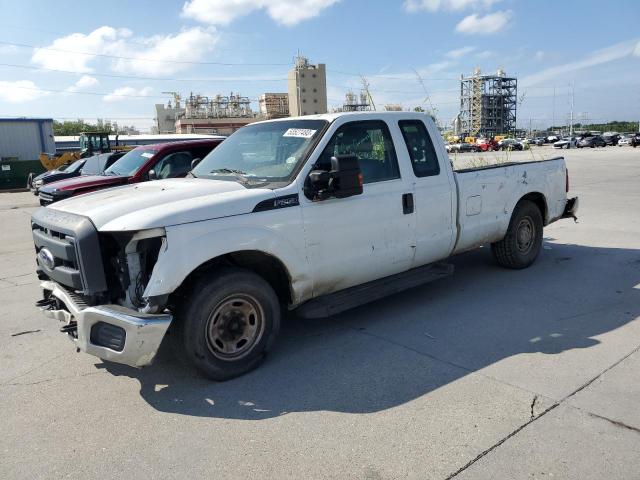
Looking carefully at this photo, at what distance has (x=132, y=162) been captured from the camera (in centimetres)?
1090

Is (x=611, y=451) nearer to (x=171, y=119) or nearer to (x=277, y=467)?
(x=277, y=467)

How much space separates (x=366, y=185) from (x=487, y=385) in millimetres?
1975

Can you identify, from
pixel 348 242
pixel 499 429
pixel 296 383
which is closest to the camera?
pixel 499 429

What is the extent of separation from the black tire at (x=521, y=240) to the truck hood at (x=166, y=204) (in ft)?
12.2

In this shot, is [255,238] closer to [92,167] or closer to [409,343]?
[409,343]

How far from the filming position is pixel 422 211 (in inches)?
203

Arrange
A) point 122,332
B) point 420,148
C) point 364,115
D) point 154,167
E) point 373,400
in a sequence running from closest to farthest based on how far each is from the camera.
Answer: point 122,332 → point 373,400 → point 364,115 → point 420,148 → point 154,167

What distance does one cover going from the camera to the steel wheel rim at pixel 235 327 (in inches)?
153

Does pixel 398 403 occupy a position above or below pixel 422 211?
below

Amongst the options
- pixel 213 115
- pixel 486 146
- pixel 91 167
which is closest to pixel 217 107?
pixel 213 115

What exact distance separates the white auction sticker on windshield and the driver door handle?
1084mm

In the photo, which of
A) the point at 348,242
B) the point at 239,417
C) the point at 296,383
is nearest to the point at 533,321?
the point at 348,242

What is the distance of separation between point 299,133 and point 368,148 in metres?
0.67

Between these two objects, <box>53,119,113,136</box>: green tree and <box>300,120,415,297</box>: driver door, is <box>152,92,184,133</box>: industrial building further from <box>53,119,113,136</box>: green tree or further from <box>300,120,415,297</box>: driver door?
<box>300,120,415,297</box>: driver door
